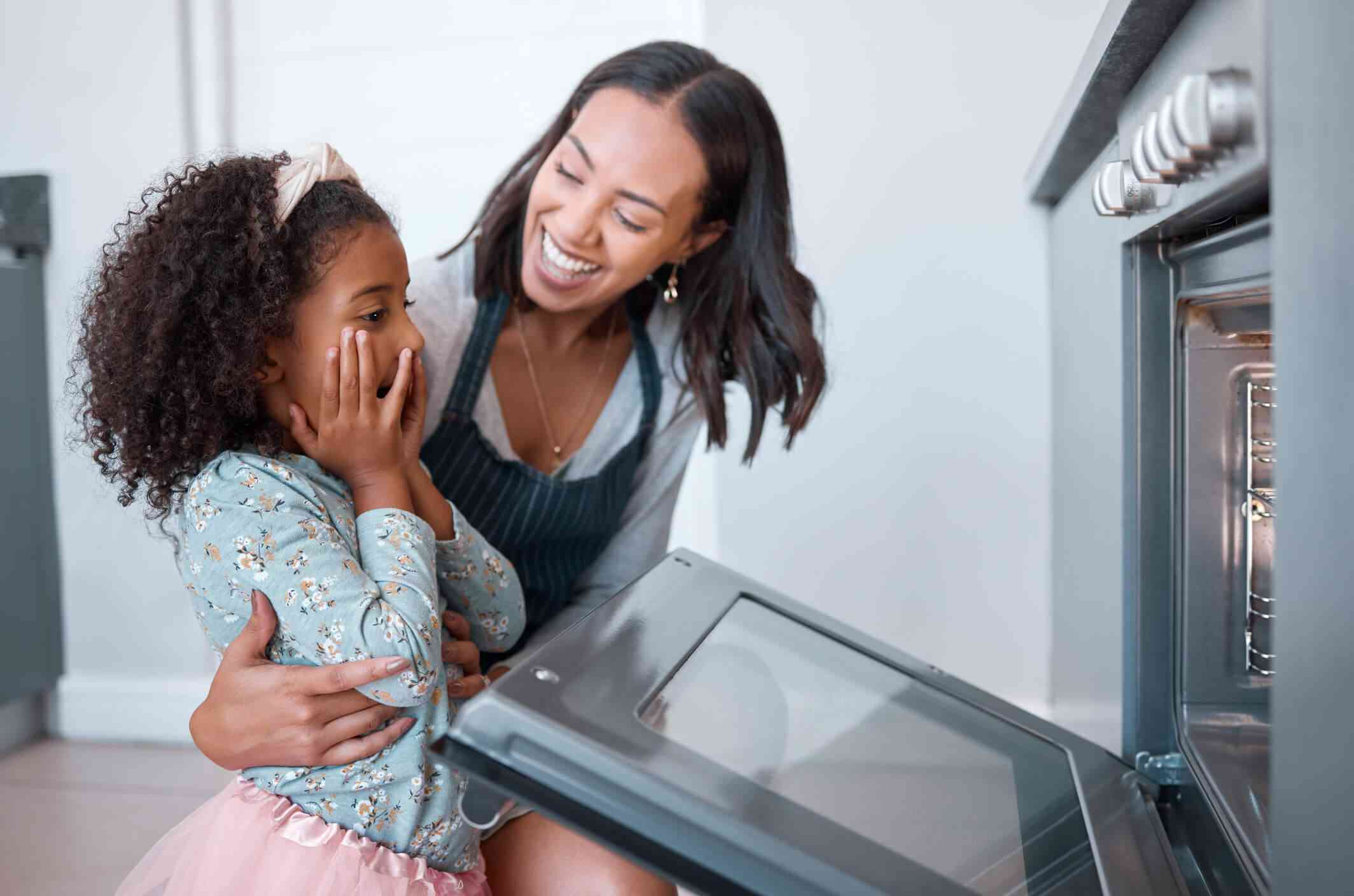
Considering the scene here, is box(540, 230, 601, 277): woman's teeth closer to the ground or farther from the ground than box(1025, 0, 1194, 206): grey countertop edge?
closer to the ground

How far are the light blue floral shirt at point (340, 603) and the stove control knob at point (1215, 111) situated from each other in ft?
2.09

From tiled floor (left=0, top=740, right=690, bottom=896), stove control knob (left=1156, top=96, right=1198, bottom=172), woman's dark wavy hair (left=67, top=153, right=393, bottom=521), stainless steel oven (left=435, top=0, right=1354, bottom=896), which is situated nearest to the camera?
stainless steel oven (left=435, top=0, right=1354, bottom=896)

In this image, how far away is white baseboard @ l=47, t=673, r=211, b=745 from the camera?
2533mm

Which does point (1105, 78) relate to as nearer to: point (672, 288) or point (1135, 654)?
point (1135, 654)

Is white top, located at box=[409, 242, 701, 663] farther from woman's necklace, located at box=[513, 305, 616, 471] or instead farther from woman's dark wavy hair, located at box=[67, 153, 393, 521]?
woman's dark wavy hair, located at box=[67, 153, 393, 521]

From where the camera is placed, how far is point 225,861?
3.16 ft

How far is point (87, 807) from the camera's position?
216 cm

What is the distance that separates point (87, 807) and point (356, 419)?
1554 millimetres

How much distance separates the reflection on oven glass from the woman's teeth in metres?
0.48

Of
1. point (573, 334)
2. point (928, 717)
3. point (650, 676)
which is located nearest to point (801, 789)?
point (650, 676)

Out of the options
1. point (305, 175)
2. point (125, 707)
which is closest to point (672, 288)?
point (305, 175)

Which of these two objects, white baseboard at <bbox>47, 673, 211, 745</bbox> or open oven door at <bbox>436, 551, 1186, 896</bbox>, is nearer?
open oven door at <bbox>436, 551, 1186, 896</bbox>

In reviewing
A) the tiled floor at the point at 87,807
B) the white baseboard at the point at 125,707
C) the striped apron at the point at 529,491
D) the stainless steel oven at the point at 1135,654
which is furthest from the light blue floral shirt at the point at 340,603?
the white baseboard at the point at 125,707

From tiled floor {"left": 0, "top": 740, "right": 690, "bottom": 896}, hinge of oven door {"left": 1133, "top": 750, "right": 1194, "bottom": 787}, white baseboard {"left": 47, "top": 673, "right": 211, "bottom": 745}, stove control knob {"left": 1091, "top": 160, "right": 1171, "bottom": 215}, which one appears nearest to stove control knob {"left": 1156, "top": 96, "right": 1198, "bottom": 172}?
stove control knob {"left": 1091, "top": 160, "right": 1171, "bottom": 215}
